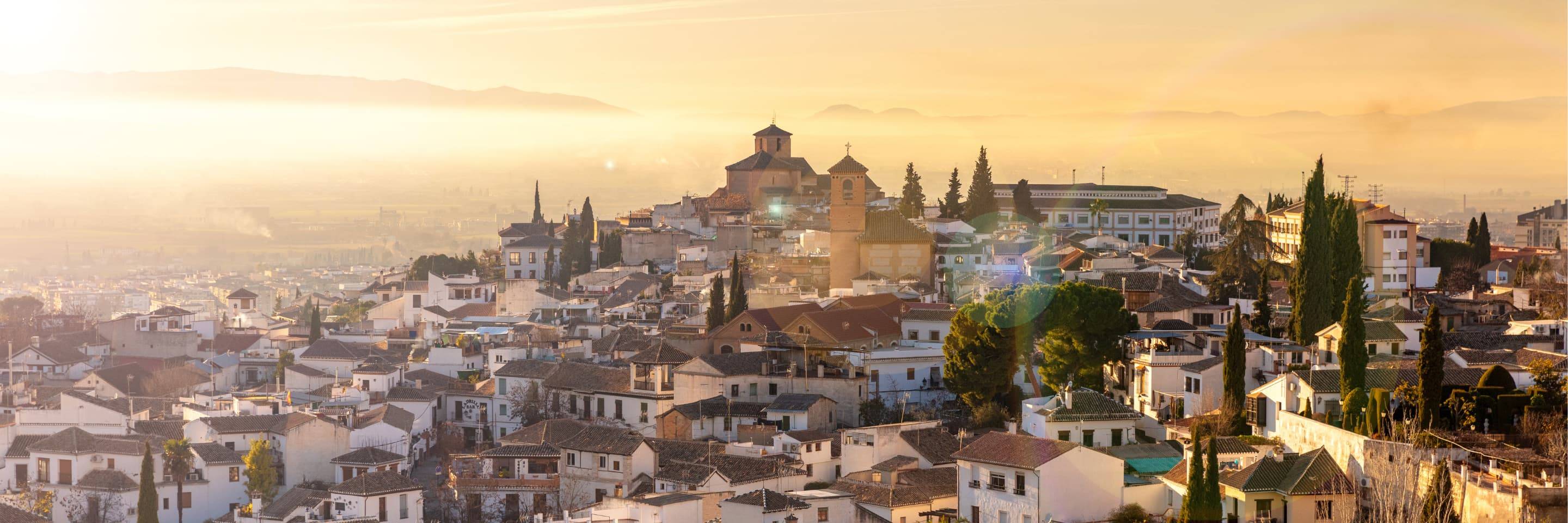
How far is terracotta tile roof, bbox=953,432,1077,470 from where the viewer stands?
72.1ft

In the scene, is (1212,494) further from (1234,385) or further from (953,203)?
(953,203)

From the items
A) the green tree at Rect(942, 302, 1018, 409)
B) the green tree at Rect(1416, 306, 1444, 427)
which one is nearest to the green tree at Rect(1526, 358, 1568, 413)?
the green tree at Rect(1416, 306, 1444, 427)

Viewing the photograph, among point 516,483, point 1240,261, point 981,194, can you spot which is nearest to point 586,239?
point 981,194

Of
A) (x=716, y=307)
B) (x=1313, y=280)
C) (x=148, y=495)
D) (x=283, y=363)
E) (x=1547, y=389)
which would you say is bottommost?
(x=148, y=495)

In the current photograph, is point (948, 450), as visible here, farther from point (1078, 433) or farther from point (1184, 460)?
point (1184, 460)

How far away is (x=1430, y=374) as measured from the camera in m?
20.4

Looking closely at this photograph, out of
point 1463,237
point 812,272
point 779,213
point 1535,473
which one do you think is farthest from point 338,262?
point 1535,473

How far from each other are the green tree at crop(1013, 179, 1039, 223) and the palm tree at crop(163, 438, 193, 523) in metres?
27.7

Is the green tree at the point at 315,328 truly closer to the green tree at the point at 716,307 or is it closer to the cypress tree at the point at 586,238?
the cypress tree at the point at 586,238

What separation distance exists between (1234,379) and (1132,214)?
30.6 metres

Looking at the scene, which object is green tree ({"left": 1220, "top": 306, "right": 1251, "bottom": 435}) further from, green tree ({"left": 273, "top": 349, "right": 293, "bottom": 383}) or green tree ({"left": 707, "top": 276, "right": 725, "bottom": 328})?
green tree ({"left": 273, "top": 349, "right": 293, "bottom": 383})

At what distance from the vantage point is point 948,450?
2512 cm

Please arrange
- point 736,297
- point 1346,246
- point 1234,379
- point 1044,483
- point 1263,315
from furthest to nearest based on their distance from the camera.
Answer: point 736,297 → point 1346,246 → point 1263,315 → point 1234,379 → point 1044,483

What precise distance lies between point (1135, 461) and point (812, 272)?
19113 mm
